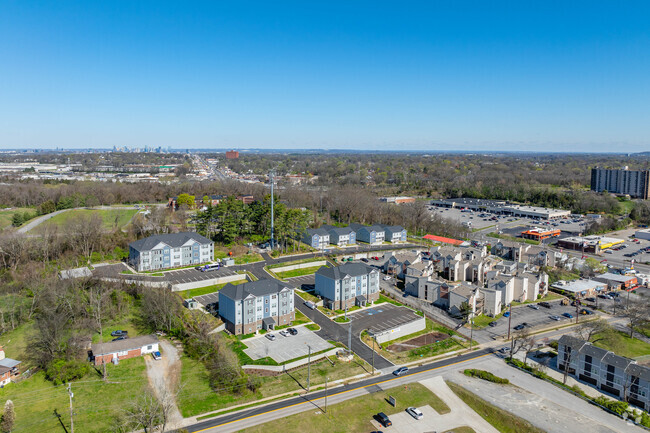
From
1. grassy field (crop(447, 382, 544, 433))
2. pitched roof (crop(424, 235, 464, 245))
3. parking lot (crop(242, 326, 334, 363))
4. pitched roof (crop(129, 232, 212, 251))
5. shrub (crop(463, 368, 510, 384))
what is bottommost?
grassy field (crop(447, 382, 544, 433))

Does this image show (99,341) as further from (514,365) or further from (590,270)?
(590,270)

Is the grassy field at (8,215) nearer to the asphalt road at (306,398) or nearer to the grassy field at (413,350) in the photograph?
the asphalt road at (306,398)

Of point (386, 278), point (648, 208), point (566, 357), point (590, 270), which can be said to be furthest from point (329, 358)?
point (648, 208)

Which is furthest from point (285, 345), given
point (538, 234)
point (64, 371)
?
point (538, 234)

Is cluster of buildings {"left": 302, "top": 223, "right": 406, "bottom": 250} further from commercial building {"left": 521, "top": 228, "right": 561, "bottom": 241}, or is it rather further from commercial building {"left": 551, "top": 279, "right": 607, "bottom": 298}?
commercial building {"left": 521, "top": 228, "right": 561, "bottom": 241}

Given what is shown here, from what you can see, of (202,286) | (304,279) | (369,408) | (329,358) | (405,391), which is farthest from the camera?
(304,279)

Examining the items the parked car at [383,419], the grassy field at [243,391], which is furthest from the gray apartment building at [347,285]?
the parked car at [383,419]

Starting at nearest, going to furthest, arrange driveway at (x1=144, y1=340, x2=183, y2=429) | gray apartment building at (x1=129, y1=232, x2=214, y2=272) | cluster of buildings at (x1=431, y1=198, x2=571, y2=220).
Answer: driveway at (x1=144, y1=340, x2=183, y2=429), gray apartment building at (x1=129, y1=232, x2=214, y2=272), cluster of buildings at (x1=431, y1=198, x2=571, y2=220)

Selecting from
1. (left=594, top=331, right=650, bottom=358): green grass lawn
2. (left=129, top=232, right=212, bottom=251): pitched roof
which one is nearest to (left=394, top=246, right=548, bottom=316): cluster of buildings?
(left=594, top=331, right=650, bottom=358): green grass lawn
